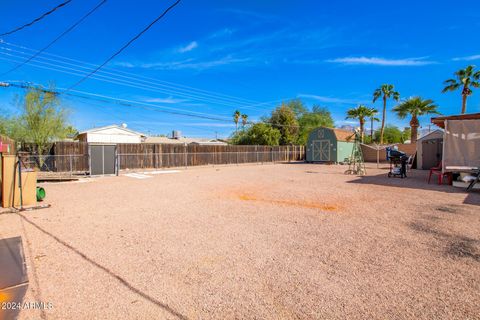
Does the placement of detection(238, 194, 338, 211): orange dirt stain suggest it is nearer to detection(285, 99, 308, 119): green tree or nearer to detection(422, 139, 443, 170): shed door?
detection(422, 139, 443, 170): shed door

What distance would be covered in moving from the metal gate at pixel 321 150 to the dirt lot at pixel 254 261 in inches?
840

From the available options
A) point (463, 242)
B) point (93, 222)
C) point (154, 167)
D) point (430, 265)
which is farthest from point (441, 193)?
point (154, 167)

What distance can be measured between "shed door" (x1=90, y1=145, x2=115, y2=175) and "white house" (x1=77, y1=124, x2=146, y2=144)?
1097 cm

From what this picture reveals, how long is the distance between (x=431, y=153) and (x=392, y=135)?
4020 cm

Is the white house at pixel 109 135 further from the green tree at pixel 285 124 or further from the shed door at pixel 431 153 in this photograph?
the shed door at pixel 431 153

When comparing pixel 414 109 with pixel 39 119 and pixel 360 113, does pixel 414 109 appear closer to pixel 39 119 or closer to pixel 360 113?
pixel 360 113

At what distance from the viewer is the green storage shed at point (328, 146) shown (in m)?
27.1

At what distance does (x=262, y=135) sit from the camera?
33844 mm

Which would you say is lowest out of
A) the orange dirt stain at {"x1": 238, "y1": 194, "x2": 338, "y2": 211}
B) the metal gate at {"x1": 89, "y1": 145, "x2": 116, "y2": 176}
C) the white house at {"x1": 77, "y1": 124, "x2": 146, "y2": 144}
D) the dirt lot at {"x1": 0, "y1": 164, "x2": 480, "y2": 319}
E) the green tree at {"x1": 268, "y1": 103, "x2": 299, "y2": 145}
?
the dirt lot at {"x1": 0, "y1": 164, "x2": 480, "y2": 319}

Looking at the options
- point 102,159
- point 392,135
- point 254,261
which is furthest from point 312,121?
point 254,261

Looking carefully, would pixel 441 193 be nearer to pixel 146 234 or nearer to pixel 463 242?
pixel 463 242

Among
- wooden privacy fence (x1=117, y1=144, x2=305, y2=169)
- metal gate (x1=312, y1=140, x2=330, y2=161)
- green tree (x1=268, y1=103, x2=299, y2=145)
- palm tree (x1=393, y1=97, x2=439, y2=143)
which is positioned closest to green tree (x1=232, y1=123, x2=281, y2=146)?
green tree (x1=268, y1=103, x2=299, y2=145)

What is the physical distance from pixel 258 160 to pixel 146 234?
23.8 metres

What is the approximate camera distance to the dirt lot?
2.52 meters
